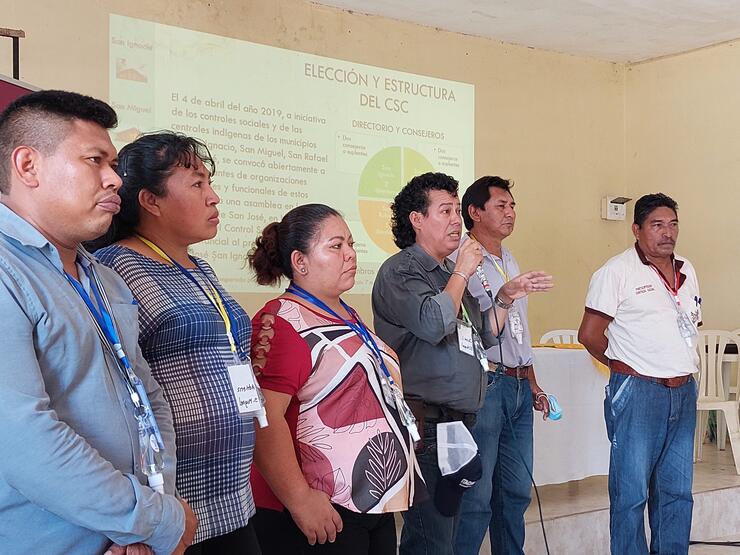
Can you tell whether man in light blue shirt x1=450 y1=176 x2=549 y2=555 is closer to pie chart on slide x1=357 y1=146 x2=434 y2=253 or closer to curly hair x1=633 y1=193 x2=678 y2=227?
curly hair x1=633 y1=193 x2=678 y2=227

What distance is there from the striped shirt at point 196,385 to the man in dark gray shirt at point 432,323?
83 cm

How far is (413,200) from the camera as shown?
264 centimetres

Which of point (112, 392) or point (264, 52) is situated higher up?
point (264, 52)

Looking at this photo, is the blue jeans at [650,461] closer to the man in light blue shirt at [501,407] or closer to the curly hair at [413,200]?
the man in light blue shirt at [501,407]

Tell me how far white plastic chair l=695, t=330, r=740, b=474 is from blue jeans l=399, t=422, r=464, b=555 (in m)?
3.21

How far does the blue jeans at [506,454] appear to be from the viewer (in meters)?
2.80

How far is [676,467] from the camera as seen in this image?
128 inches

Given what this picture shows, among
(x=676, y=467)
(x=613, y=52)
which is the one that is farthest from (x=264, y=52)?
(x=676, y=467)

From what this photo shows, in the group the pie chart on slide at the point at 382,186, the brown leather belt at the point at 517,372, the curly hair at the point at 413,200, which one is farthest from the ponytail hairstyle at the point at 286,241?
the pie chart on slide at the point at 382,186

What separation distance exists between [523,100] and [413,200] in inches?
163

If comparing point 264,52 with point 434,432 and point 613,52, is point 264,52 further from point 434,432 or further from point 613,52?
point 434,432

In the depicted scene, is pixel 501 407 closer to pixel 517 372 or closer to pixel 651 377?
pixel 517 372

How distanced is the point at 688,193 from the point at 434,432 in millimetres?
4801

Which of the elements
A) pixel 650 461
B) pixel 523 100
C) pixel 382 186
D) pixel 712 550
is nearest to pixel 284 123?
pixel 382 186
